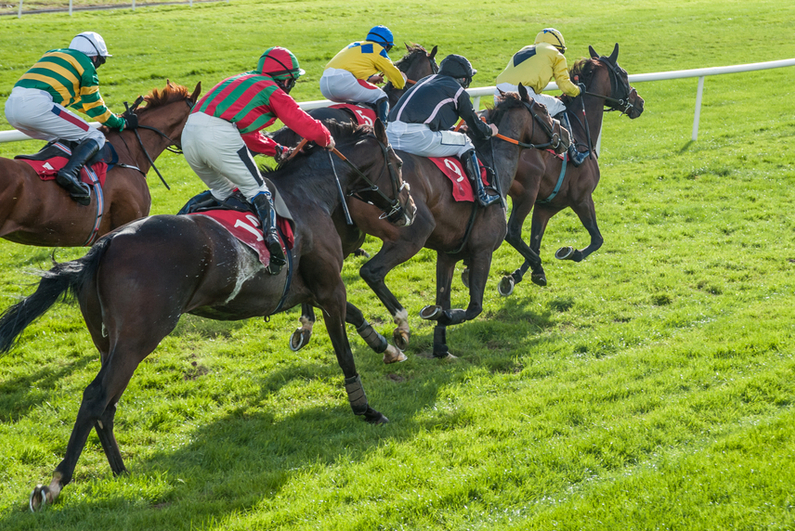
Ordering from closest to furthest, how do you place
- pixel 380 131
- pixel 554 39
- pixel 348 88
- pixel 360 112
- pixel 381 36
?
pixel 380 131 → pixel 360 112 → pixel 348 88 → pixel 381 36 → pixel 554 39

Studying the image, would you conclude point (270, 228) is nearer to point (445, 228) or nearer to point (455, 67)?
point (445, 228)

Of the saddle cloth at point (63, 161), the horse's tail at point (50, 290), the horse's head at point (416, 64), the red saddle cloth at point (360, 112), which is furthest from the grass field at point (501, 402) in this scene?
the horse's head at point (416, 64)

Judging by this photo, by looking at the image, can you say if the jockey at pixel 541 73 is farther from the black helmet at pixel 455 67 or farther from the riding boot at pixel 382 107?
the black helmet at pixel 455 67

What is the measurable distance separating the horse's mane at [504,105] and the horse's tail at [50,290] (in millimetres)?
4097

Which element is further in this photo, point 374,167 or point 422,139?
point 422,139

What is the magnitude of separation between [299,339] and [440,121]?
86.9 inches

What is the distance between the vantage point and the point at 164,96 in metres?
7.08

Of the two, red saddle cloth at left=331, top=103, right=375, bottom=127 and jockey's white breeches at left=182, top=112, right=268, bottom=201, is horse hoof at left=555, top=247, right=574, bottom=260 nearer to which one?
red saddle cloth at left=331, top=103, right=375, bottom=127

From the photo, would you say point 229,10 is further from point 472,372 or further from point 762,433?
point 762,433

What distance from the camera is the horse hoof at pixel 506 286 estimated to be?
7.32 metres

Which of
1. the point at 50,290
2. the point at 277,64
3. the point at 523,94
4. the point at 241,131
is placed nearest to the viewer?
the point at 50,290

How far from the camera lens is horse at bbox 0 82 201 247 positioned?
5.69 m

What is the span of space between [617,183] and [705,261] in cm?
331

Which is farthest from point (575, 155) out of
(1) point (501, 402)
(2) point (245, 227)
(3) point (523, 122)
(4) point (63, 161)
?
(4) point (63, 161)
